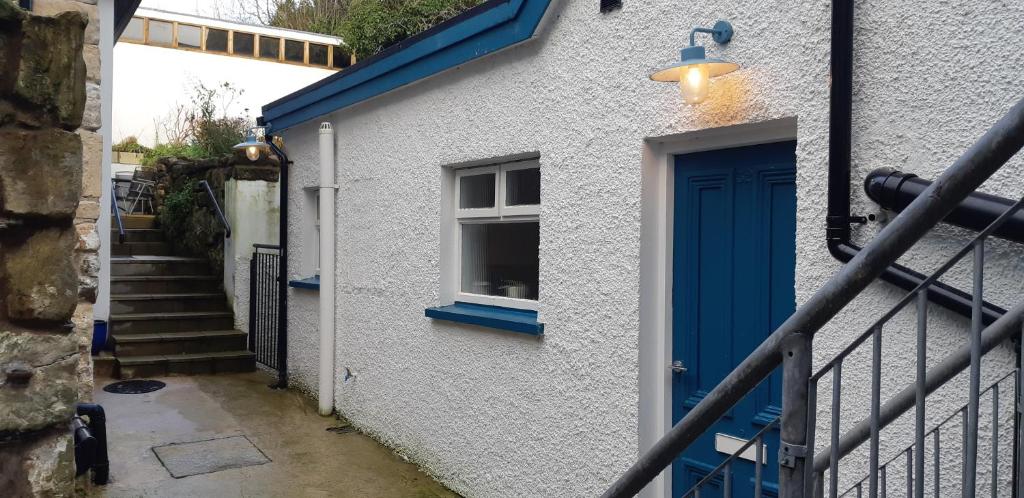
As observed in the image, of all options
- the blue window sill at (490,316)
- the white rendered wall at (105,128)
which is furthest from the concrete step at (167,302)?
the blue window sill at (490,316)

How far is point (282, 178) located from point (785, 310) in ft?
20.4

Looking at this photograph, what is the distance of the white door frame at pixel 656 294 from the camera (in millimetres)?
4027

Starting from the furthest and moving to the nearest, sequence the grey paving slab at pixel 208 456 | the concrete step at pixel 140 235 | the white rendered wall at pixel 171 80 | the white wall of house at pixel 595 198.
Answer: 1. the white rendered wall at pixel 171 80
2. the concrete step at pixel 140 235
3. the grey paving slab at pixel 208 456
4. the white wall of house at pixel 595 198

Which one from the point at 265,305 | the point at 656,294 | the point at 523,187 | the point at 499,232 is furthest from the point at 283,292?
the point at 656,294

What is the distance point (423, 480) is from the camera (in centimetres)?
575

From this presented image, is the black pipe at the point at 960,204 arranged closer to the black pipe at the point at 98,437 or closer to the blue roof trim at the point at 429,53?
the blue roof trim at the point at 429,53

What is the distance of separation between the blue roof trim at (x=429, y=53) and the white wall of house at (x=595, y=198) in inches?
4.2

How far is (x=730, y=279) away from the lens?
375cm

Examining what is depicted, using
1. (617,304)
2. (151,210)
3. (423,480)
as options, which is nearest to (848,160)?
(617,304)

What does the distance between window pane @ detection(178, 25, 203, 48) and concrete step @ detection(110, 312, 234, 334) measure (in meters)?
11.2

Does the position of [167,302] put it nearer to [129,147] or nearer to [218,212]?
[218,212]

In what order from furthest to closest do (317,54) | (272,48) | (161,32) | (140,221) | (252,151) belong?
(317,54) → (272,48) → (161,32) → (140,221) → (252,151)

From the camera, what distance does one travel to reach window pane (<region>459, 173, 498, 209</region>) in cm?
556

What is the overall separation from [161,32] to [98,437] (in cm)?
1556
